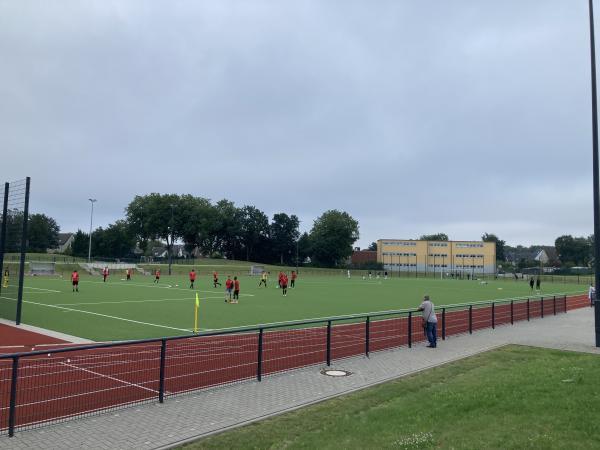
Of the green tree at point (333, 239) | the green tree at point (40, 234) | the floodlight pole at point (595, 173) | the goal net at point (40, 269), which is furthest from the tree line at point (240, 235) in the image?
the floodlight pole at point (595, 173)

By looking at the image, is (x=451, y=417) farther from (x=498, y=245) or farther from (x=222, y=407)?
(x=498, y=245)

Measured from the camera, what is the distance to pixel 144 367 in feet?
33.8

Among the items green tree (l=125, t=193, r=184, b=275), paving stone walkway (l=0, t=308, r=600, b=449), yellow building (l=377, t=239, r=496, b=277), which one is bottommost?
paving stone walkway (l=0, t=308, r=600, b=449)

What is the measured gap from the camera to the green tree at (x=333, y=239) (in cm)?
12700

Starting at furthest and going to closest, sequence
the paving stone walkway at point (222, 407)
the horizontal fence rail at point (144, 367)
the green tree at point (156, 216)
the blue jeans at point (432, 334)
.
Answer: the green tree at point (156, 216) < the blue jeans at point (432, 334) < the horizontal fence rail at point (144, 367) < the paving stone walkway at point (222, 407)

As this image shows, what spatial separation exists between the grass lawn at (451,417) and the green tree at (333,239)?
116893 millimetres

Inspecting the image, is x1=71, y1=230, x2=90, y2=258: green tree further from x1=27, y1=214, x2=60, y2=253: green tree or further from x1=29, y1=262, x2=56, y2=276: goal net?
x1=29, y1=262, x2=56, y2=276: goal net

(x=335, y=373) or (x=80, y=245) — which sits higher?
(x=80, y=245)

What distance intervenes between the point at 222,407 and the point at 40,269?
203 feet

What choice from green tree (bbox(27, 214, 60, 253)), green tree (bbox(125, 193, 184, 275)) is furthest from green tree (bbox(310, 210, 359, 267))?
green tree (bbox(27, 214, 60, 253))

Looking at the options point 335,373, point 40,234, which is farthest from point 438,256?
point 335,373

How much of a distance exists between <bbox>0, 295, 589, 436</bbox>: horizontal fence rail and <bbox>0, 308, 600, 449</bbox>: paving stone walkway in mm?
329

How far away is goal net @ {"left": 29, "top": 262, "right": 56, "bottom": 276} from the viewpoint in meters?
61.0

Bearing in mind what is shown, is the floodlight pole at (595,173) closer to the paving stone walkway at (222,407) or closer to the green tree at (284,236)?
the paving stone walkway at (222,407)
